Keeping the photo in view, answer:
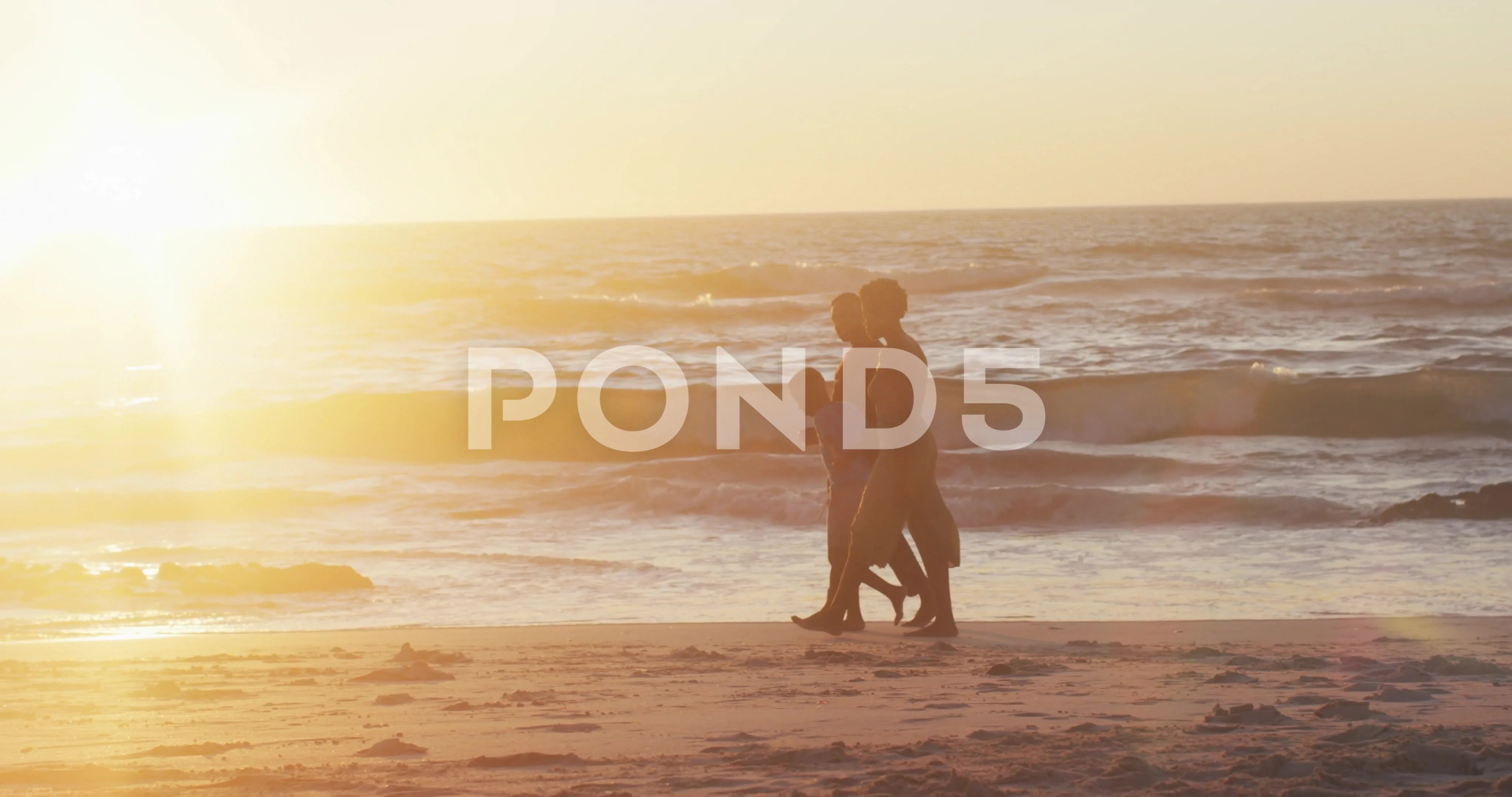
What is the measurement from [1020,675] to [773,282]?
34455 mm

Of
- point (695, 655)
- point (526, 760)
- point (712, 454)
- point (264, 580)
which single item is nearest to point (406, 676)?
point (695, 655)

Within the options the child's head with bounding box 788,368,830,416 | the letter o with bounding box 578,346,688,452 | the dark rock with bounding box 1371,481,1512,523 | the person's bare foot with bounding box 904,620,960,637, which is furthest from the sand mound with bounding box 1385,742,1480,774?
the letter o with bounding box 578,346,688,452

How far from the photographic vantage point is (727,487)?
39.5 ft

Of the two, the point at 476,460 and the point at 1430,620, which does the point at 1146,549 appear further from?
the point at 476,460

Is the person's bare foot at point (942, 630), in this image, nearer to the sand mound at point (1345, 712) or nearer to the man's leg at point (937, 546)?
the man's leg at point (937, 546)

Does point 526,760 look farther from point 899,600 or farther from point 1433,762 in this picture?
point 899,600

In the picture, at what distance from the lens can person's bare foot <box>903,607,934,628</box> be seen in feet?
21.2

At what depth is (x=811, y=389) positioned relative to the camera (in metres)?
6.34

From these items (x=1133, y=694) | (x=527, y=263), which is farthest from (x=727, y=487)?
(x=527, y=263)

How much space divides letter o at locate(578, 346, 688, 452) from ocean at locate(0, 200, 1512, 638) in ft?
0.95

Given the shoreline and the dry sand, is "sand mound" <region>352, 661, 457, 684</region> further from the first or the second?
the shoreline

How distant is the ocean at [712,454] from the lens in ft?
26.6

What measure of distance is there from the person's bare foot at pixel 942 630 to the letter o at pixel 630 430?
445 inches

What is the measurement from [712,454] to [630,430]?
92.4 inches
